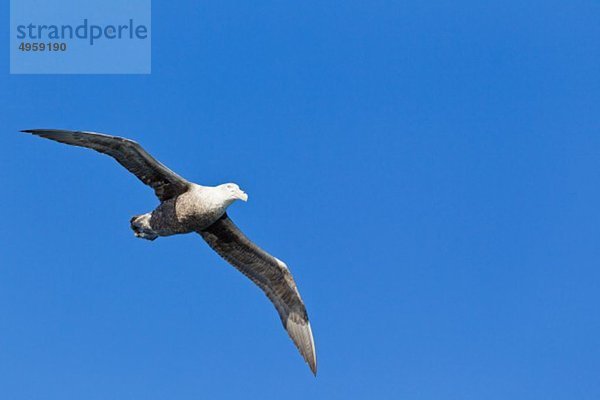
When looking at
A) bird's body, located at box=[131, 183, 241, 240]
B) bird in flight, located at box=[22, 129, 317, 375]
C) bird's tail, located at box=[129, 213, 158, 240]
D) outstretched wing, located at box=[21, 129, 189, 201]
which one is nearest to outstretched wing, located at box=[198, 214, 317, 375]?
bird in flight, located at box=[22, 129, 317, 375]

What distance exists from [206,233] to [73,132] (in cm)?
356

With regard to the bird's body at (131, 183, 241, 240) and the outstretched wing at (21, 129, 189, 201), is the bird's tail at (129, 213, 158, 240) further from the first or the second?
the outstretched wing at (21, 129, 189, 201)

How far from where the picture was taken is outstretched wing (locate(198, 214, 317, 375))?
772 inches

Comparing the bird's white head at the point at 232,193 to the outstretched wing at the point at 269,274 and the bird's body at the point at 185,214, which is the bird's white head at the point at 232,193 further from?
the outstretched wing at the point at 269,274

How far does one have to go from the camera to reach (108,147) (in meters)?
17.9

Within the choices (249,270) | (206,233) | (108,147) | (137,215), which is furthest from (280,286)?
(108,147)

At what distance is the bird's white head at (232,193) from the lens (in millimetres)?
18250

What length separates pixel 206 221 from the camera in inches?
734

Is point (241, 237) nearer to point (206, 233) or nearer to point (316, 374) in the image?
point (206, 233)

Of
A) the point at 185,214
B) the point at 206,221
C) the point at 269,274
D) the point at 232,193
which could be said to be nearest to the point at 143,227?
the point at 185,214

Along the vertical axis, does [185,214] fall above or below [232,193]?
below

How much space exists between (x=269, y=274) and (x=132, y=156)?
4.11m

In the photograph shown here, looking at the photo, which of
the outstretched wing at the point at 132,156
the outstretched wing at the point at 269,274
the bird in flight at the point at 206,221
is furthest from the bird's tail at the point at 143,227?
the outstretched wing at the point at 269,274

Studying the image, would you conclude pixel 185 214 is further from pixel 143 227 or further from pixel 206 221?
pixel 143 227
